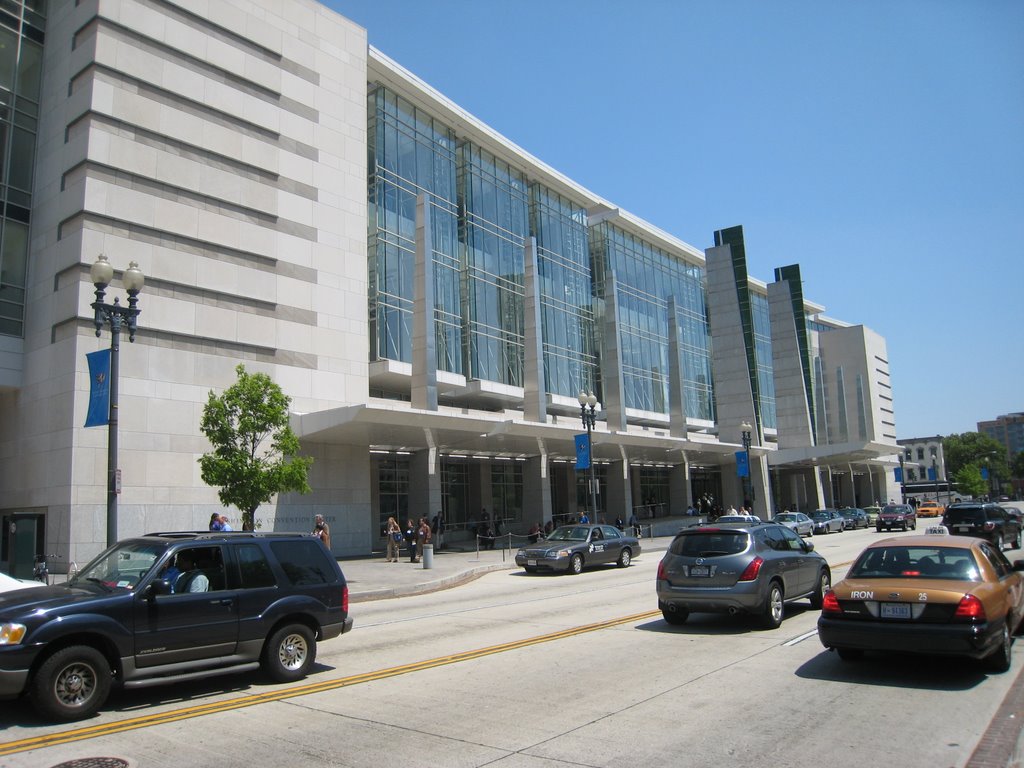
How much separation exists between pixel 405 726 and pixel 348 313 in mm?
27226

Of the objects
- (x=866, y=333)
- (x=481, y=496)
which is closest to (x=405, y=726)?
(x=481, y=496)

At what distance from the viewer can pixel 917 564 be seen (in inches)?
350

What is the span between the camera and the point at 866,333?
97938 millimetres

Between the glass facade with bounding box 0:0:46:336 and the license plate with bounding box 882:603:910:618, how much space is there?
2950cm

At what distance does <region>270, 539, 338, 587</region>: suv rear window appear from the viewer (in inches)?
370

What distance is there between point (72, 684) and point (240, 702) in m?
1.60

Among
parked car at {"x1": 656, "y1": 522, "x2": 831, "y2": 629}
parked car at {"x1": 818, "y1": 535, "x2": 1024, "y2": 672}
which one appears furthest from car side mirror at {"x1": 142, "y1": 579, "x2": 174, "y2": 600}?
parked car at {"x1": 656, "y1": 522, "x2": 831, "y2": 629}

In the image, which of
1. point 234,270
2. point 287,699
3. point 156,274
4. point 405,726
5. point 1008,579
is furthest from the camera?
point 234,270

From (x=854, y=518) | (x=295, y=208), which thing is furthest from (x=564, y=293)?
(x=295, y=208)

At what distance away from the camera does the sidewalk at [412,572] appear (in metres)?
20.0

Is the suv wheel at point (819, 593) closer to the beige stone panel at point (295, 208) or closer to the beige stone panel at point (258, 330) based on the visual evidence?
the beige stone panel at point (258, 330)

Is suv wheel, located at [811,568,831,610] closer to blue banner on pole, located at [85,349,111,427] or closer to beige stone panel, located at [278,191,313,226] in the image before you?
blue banner on pole, located at [85,349,111,427]

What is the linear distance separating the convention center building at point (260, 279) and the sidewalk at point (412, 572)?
3139 millimetres

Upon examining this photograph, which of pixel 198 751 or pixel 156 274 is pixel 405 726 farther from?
pixel 156 274
